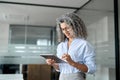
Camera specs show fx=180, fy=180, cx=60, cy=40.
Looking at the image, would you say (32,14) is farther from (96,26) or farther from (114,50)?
(114,50)

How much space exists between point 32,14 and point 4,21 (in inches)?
21.8

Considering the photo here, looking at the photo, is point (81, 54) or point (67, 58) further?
point (81, 54)

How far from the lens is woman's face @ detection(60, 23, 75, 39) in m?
1.19

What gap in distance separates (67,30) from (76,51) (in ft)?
0.52

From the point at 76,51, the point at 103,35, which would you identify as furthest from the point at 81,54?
the point at 103,35

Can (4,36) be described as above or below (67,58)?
above

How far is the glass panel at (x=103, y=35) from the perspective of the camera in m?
2.30

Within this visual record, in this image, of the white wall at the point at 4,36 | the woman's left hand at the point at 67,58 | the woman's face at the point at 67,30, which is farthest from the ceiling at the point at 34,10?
the woman's left hand at the point at 67,58

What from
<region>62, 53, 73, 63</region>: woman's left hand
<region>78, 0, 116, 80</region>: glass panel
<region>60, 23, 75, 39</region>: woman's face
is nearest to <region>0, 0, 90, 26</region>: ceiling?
<region>78, 0, 116, 80</region>: glass panel

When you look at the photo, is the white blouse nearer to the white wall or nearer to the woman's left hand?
the woman's left hand

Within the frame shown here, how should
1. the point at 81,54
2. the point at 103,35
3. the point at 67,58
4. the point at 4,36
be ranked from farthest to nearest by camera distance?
the point at 4,36 → the point at 103,35 → the point at 81,54 → the point at 67,58

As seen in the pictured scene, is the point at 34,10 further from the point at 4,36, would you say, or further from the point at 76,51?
the point at 76,51

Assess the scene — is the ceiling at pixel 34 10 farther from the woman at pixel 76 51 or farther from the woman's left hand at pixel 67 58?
the woman's left hand at pixel 67 58

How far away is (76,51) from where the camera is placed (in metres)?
1.16
